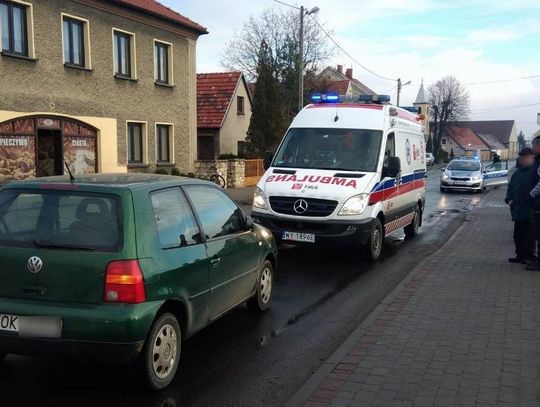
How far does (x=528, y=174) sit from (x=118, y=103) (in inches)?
612

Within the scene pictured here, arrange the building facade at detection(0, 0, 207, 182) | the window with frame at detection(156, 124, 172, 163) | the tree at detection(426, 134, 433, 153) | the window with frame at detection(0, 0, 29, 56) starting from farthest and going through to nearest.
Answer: the tree at detection(426, 134, 433, 153)
the window with frame at detection(156, 124, 172, 163)
the building facade at detection(0, 0, 207, 182)
the window with frame at detection(0, 0, 29, 56)

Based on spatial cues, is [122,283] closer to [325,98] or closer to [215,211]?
[215,211]

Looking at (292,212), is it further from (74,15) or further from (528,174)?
(74,15)

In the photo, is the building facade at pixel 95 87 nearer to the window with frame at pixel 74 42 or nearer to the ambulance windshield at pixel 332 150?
the window with frame at pixel 74 42

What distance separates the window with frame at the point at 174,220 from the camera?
4.41 m

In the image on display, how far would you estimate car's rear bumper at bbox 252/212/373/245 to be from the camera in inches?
344

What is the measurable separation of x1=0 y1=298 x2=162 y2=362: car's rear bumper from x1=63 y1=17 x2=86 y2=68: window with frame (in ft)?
52.4

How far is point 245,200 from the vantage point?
854 inches

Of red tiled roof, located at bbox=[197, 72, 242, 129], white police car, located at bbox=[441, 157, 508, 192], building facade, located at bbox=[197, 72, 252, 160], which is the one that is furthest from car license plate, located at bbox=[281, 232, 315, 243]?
red tiled roof, located at bbox=[197, 72, 242, 129]

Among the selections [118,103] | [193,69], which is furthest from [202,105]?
[118,103]

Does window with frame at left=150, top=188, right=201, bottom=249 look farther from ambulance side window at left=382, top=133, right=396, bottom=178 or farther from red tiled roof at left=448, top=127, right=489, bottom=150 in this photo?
red tiled roof at left=448, top=127, right=489, bottom=150

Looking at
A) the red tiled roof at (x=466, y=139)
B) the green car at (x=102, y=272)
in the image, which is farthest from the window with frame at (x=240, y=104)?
the red tiled roof at (x=466, y=139)

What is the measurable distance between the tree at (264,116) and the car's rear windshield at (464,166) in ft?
31.7

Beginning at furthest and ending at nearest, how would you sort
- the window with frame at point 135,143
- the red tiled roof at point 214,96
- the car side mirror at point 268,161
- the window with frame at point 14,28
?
the red tiled roof at point 214,96
the window with frame at point 135,143
the window with frame at point 14,28
the car side mirror at point 268,161
